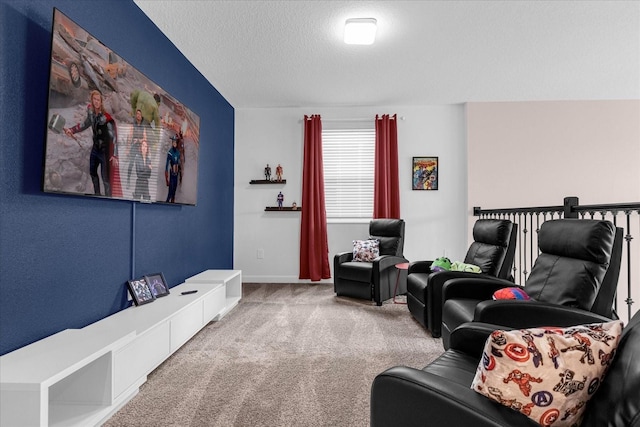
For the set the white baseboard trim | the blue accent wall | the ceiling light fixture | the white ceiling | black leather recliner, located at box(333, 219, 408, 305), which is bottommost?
the white baseboard trim

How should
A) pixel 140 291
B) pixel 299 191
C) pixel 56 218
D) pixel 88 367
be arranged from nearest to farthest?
pixel 88 367
pixel 56 218
pixel 140 291
pixel 299 191

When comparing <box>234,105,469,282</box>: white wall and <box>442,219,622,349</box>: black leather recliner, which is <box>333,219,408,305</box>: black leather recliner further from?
<box>442,219,622,349</box>: black leather recliner

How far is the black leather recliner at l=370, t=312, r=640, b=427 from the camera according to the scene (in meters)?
0.89

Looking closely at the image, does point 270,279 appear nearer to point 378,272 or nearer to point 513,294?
point 378,272

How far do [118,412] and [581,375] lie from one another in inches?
81.4

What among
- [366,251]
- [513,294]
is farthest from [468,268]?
[366,251]

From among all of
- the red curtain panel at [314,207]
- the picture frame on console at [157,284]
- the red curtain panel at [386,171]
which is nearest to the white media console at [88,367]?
the picture frame on console at [157,284]

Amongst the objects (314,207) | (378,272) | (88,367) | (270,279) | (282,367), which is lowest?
(282,367)

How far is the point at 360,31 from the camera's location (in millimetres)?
3166

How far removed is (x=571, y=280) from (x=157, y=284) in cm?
290

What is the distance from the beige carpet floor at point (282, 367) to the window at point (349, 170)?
6.13ft

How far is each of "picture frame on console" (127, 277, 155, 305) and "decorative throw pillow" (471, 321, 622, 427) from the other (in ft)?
8.03

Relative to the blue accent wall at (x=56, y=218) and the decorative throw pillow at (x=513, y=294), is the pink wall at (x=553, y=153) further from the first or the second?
the blue accent wall at (x=56, y=218)

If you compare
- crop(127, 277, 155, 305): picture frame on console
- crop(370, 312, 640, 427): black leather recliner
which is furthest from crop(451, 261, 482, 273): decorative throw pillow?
crop(127, 277, 155, 305): picture frame on console
